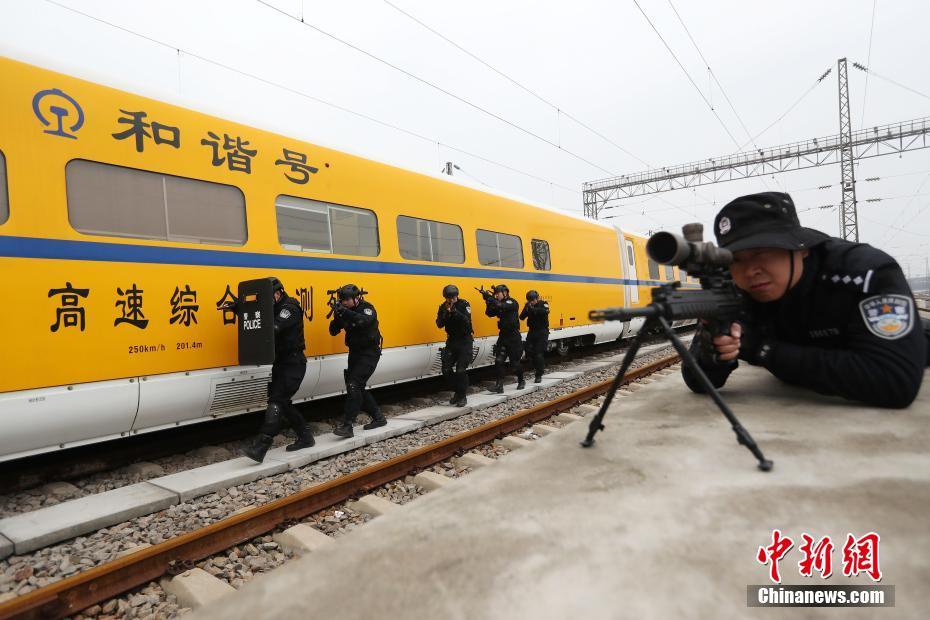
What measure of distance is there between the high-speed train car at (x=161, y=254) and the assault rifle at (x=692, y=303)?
3806mm

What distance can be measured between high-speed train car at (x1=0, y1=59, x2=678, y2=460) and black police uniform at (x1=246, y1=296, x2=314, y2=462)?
1.40 feet

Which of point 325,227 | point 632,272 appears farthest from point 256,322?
point 632,272

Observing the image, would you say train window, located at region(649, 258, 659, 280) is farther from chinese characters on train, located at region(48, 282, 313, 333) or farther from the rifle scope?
the rifle scope

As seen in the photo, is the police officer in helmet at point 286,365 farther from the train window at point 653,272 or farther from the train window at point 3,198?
the train window at point 653,272

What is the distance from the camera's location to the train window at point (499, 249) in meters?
8.38

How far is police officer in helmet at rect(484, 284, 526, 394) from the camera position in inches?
313

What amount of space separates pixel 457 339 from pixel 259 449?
3174mm

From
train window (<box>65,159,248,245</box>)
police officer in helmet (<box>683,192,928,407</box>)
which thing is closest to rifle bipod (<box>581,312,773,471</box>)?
police officer in helmet (<box>683,192,928,407</box>)

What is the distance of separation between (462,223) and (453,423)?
10.6 feet

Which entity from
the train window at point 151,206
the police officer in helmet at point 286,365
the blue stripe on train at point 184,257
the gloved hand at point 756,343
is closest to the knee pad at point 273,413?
the police officer in helmet at point 286,365

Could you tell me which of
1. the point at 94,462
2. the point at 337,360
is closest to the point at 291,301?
the point at 337,360

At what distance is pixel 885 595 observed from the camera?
1.31 meters

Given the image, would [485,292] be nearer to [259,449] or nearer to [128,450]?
[259,449]

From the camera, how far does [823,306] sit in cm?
278
